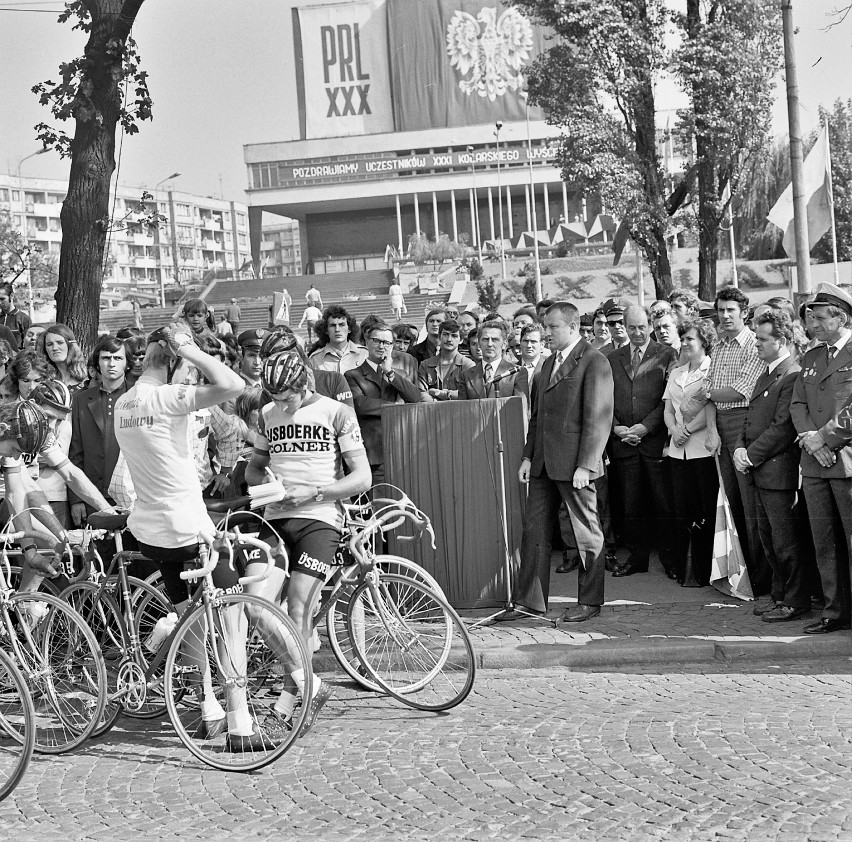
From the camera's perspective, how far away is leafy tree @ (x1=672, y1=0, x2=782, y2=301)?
72.7 ft

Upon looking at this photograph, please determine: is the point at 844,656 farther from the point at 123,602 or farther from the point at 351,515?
the point at 123,602

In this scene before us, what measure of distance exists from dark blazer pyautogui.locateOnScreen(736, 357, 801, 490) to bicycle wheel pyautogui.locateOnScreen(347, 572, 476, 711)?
283cm

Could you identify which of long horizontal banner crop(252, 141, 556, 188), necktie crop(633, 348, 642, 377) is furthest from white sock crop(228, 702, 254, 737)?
long horizontal banner crop(252, 141, 556, 188)

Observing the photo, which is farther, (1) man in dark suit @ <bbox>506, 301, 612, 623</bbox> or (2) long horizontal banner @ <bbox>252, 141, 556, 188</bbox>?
(2) long horizontal banner @ <bbox>252, 141, 556, 188</bbox>

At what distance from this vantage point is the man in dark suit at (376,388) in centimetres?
898

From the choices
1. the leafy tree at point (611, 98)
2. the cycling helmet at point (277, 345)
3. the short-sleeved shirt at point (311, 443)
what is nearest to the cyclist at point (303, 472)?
the short-sleeved shirt at point (311, 443)

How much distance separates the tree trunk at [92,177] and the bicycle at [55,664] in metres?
8.15

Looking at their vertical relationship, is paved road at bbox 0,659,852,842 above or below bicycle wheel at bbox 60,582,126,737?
below

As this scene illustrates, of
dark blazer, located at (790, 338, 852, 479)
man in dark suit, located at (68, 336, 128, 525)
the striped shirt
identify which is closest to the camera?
dark blazer, located at (790, 338, 852, 479)

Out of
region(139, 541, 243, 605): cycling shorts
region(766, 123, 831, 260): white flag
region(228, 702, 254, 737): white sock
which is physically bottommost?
region(228, 702, 254, 737): white sock

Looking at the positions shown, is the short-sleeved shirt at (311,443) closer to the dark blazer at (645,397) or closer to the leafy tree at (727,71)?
the dark blazer at (645,397)

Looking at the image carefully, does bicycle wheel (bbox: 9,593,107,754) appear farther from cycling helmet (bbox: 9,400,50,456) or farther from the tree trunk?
the tree trunk

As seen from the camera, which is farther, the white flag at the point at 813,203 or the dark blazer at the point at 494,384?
the white flag at the point at 813,203

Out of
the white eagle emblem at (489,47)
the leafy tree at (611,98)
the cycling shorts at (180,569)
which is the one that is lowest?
the cycling shorts at (180,569)
